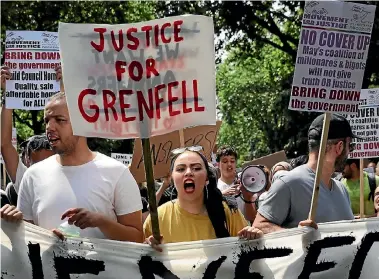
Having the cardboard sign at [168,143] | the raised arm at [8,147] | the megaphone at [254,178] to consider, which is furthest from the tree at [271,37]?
the raised arm at [8,147]

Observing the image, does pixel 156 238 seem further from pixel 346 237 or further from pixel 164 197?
pixel 164 197

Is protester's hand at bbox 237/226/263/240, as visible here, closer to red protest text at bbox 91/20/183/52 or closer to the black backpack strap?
red protest text at bbox 91/20/183/52

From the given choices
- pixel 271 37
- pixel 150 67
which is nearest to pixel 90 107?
pixel 150 67

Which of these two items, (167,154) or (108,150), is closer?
(167,154)

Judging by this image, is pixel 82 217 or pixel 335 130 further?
pixel 335 130

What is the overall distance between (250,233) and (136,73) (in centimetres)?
93

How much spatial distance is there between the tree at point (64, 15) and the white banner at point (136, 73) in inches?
713

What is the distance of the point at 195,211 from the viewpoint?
15.9 ft

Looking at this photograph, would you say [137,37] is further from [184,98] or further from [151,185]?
[151,185]

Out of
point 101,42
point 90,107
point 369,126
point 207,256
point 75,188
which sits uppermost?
point 101,42

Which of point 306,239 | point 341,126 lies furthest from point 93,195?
point 341,126

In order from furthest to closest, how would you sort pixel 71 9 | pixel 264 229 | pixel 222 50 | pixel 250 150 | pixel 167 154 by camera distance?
1. pixel 250 150
2. pixel 222 50
3. pixel 71 9
4. pixel 167 154
5. pixel 264 229

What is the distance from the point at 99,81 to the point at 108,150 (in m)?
20.7

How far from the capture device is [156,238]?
Answer: 14.6ft
